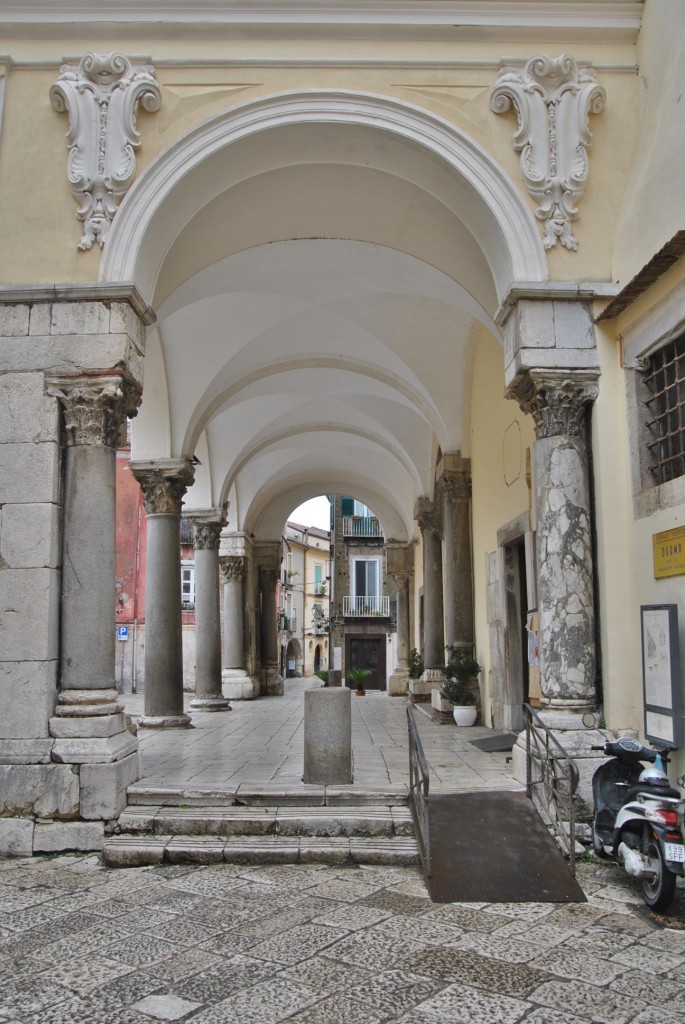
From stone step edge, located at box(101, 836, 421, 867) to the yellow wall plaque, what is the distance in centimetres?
232

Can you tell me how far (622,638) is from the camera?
590 centimetres

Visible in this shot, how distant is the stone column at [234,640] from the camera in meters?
17.5

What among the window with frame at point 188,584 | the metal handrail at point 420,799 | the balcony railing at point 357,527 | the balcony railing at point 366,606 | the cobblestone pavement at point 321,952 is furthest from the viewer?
the balcony railing at point 357,527

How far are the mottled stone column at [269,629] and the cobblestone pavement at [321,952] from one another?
14.6m

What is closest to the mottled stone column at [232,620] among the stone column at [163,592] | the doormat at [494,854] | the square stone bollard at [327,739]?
the stone column at [163,592]

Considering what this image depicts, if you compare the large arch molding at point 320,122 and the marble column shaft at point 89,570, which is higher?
the large arch molding at point 320,122

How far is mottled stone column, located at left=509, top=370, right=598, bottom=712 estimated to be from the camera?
5953 millimetres

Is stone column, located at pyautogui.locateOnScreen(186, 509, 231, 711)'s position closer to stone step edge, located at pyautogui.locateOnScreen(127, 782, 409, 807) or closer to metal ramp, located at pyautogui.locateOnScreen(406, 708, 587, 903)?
stone step edge, located at pyautogui.locateOnScreen(127, 782, 409, 807)

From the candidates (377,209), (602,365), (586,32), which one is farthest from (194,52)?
(602,365)

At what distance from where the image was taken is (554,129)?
645cm

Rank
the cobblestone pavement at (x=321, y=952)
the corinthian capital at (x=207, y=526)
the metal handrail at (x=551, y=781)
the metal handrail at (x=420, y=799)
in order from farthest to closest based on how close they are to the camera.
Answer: the corinthian capital at (x=207, y=526) → the metal handrail at (x=551, y=781) → the metal handrail at (x=420, y=799) → the cobblestone pavement at (x=321, y=952)

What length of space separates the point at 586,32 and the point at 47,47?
13.6 feet

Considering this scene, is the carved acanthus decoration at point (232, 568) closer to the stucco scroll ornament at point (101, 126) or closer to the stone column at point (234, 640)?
the stone column at point (234, 640)

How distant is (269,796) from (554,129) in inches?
209
